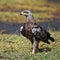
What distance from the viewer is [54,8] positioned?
28281 mm

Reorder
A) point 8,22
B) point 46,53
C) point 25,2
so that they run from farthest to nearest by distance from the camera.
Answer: point 25,2 → point 8,22 → point 46,53

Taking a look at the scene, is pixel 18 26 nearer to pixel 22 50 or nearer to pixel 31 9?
pixel 31 9

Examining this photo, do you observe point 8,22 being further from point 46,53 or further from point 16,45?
point 46,53

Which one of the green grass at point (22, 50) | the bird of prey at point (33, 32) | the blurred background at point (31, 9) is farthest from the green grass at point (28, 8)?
the bird of prey at point (33, 32)

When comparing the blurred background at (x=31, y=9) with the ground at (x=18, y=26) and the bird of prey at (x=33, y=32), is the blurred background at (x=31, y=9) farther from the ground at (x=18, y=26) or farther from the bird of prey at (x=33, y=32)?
the bird of prey at (x=33, y=32)

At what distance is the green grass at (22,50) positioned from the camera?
992cm

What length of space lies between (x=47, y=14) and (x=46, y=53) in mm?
15009

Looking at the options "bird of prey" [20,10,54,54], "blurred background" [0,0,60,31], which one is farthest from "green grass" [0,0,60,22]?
"bird of prey" [20,10,54,54]

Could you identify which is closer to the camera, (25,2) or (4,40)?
(4,40)

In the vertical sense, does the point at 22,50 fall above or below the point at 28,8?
above

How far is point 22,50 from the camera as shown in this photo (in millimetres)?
10977

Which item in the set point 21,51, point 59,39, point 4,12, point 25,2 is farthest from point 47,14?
point 21,51

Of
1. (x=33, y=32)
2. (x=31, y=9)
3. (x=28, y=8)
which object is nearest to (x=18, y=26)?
(x=31, y=9)

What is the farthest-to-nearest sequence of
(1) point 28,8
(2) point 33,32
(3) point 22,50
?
(1) point 28,8 < (3) point 22,50 < (2) point 33,32
